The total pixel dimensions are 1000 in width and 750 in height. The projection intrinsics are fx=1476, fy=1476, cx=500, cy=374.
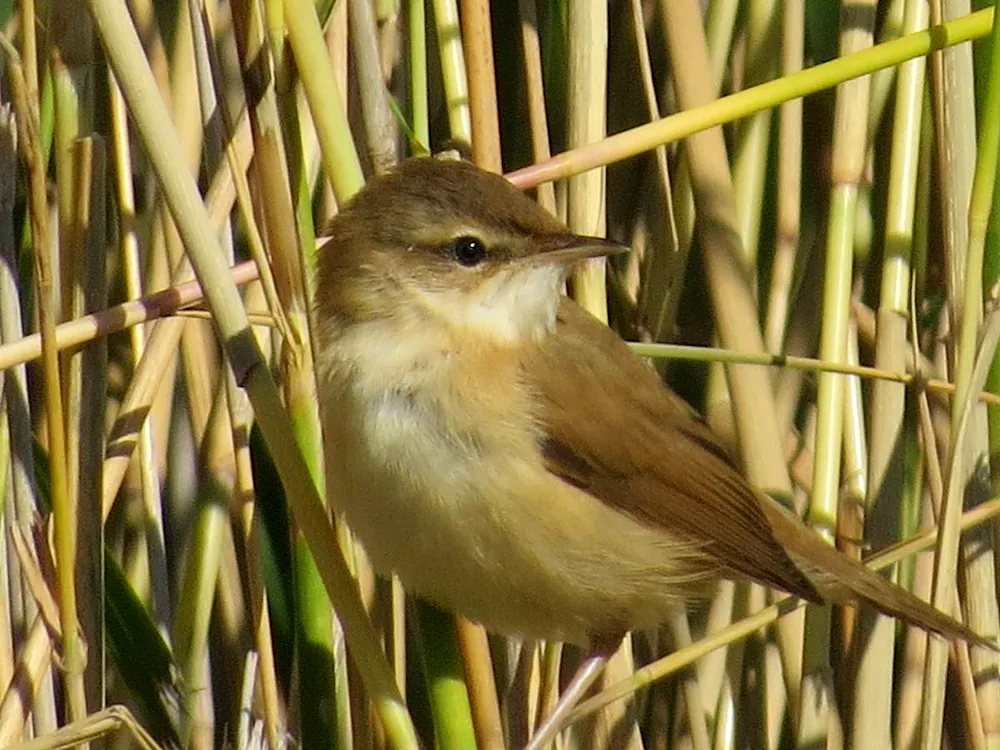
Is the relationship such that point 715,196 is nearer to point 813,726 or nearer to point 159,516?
point 813,726

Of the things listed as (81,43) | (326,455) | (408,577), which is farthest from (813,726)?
(81,43)

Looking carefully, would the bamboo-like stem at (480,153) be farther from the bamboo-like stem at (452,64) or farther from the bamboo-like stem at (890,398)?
the bamboo-like stem at (890,398)

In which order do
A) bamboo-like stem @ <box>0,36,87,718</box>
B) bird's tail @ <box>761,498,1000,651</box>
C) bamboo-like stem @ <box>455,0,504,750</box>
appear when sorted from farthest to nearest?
1. bird's tail @ <box>761,498,1000,651</box>
2. bamboo-like stem @ <box>455,0,504,750</box>
3. bamboo-like stem @ <box>0,36,87,718</box>

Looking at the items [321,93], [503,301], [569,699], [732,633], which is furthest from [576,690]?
[321,93]

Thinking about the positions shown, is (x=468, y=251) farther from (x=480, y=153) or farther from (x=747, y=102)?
(x=747, y=102)

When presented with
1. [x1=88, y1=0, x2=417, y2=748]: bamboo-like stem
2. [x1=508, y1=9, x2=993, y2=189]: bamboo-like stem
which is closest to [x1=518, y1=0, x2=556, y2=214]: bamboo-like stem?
[x1=508, y1=9, x2=993, y2=189]: bamboo-like stem

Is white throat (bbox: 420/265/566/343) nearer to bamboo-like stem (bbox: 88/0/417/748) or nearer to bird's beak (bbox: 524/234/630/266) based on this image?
bird's beak (bbox: 524/234/630/266)
